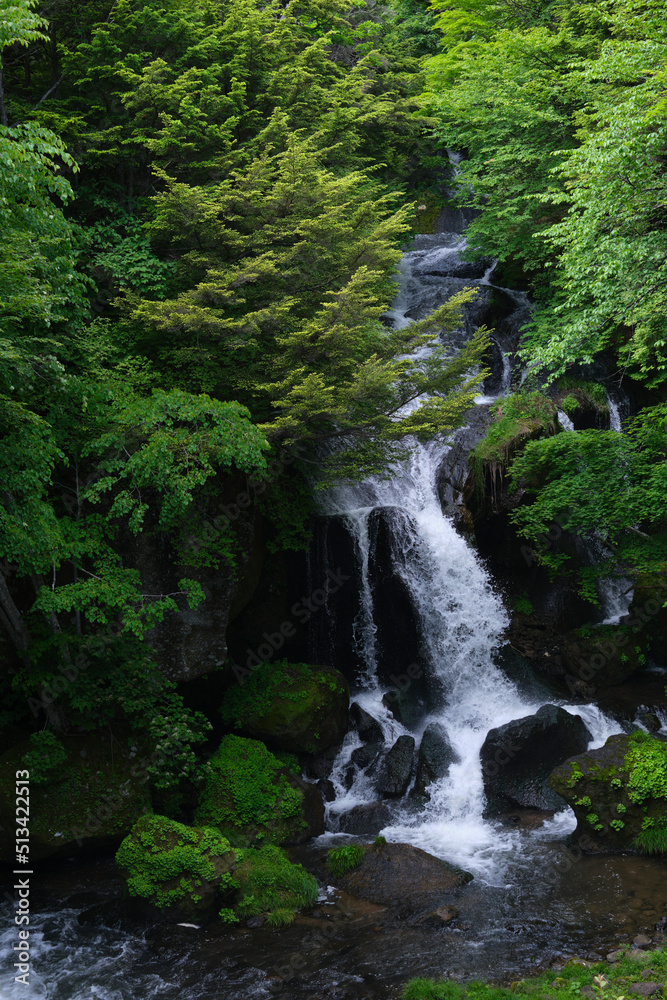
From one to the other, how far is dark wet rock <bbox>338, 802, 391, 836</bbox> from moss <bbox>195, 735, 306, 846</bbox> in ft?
2.64

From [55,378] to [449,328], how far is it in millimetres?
6242

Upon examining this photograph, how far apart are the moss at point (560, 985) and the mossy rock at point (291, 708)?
499cm

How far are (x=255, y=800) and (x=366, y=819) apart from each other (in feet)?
6.08

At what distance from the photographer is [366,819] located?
35.0 feet

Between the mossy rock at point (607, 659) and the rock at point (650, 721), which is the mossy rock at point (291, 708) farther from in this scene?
the rock at point (650, 721)

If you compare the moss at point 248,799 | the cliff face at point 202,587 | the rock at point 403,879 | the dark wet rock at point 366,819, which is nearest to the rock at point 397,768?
the dark wet rock at point 366,819

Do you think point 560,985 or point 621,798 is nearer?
point 560,985

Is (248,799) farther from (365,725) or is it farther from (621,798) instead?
(621,798)

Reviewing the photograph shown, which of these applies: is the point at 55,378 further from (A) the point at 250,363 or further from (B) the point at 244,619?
(B) the point at 244,619

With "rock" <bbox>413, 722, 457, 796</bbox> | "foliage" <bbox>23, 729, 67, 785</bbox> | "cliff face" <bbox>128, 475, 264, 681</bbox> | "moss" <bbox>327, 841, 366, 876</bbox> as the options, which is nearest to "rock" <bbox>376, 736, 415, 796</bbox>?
"rock" <bbox>413, 722, 457, 796</bbox>

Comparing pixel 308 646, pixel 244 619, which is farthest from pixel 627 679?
pixel 244 619

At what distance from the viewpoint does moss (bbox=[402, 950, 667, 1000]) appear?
20.0 ft

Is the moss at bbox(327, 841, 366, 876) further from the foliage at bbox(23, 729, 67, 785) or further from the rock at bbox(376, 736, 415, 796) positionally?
the foliage at bbox(23, 729, 67, 785)

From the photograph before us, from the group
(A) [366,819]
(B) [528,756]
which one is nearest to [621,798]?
(B) [528,756]
